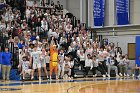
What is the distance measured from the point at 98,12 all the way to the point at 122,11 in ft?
7.24

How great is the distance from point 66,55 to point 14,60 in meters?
3.24

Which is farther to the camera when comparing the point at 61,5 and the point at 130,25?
the point at 61,5

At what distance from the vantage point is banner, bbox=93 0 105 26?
28.0 meters

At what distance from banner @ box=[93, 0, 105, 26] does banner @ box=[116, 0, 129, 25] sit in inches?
52.8

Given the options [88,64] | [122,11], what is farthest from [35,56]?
[122,11]

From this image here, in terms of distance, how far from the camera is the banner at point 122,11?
2653cm

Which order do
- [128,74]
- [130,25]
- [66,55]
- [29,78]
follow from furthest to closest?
[130,25], [128,74], [66,55], [29,78]

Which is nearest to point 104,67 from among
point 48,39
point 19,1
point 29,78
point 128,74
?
point 128,74

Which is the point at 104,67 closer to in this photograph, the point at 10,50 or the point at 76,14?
the point at 10,50

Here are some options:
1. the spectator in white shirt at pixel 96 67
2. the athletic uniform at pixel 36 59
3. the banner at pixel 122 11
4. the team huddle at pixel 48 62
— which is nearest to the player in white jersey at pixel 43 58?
the team huddle at pixel 48 62

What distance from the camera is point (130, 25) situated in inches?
1035

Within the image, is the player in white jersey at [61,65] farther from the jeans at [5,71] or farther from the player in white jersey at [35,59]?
the jeans at [5,71]

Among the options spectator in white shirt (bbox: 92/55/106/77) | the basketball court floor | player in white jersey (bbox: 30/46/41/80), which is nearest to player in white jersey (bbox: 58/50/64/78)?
player in white jersey (bbox: 30/46/41/80)

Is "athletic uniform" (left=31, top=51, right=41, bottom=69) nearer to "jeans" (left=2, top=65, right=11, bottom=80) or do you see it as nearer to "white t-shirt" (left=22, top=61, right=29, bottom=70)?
"white t-shirt" (left=22, top=61, right=29, bottom=70)
